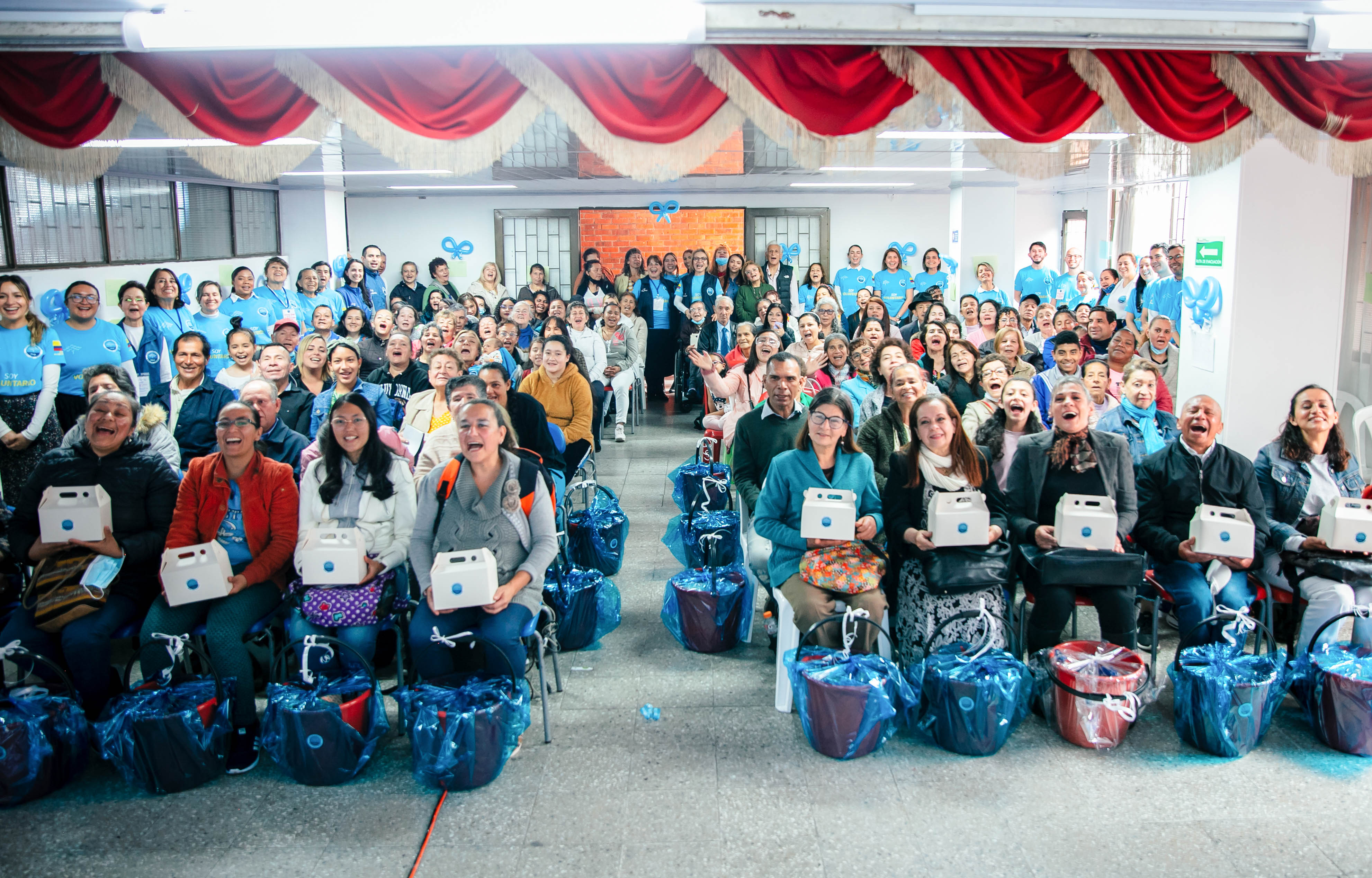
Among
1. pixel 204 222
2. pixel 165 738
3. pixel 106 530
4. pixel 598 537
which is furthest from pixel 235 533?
pixel 204 222

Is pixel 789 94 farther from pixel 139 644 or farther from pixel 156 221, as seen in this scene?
pixel 156 221

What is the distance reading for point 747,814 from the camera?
304 cm

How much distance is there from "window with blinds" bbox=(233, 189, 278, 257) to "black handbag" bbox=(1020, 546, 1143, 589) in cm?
1167

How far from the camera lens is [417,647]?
11.3ft

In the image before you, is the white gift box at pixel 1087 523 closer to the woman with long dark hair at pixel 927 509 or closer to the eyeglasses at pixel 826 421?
the woman with long dark hair at pixel 927 509

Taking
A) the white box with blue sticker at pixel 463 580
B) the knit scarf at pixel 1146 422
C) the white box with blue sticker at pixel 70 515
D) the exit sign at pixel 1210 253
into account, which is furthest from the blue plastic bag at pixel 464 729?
the exit sign at pixel 1210 253

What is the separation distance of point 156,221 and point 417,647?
907 cm

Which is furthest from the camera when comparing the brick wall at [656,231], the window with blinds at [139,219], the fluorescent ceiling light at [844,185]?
the brick wall at [656,231]

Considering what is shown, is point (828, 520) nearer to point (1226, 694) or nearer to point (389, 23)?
point (1226, 694)

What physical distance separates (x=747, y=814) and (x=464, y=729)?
0.94 meters

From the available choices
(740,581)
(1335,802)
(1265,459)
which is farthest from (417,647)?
(1265,459)

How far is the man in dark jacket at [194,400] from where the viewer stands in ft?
15.7

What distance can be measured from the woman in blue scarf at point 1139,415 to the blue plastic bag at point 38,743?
13.9 ft

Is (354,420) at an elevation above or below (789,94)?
below
